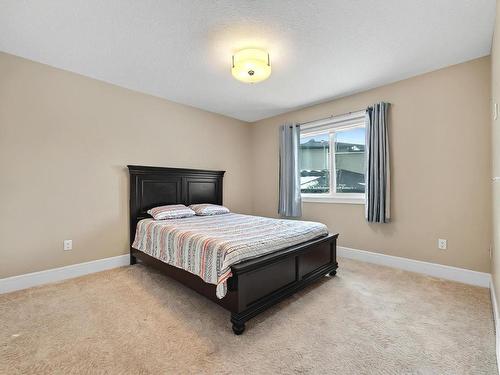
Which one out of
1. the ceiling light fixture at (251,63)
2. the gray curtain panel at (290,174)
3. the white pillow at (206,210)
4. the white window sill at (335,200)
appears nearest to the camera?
the ceiling light fixture at (251,63)

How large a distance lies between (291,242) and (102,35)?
2686 millimetres

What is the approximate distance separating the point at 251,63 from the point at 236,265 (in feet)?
6.21

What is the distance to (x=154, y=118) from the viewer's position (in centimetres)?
366

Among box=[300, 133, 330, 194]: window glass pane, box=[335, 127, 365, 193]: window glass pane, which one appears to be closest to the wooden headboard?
box=[300, 133, 330, 194]: window glass pane

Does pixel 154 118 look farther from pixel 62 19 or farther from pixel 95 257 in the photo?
pixel 95 257

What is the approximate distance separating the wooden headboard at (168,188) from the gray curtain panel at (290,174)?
1.18 m

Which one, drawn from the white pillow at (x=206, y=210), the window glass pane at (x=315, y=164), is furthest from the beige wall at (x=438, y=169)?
the white pillow at (x=206, y=210)

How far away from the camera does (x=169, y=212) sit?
3.31 meters

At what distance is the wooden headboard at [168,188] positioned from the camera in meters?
3.39

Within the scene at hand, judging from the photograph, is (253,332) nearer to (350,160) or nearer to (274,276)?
(274,276)

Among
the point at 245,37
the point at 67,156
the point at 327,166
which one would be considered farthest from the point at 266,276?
the point at 67,156

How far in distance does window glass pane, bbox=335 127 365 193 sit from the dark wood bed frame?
1.19 metres

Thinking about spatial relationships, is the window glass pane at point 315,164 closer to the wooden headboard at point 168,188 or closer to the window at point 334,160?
the window at point 334,160

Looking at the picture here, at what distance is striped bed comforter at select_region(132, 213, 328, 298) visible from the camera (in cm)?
190
